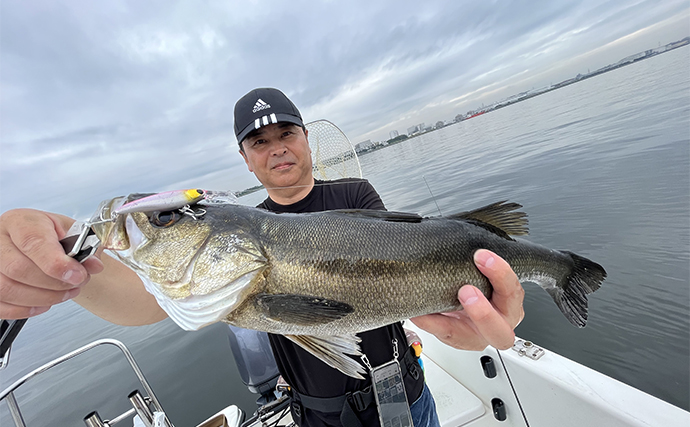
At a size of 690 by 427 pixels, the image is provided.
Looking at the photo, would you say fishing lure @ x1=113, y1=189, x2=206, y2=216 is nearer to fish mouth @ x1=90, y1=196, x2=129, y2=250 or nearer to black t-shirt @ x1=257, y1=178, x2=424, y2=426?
fish mouth @ x1=90, y1=196, x2=129, y2=250

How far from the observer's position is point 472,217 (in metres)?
2.19

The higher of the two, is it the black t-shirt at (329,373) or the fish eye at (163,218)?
the fish eye at (163,218)

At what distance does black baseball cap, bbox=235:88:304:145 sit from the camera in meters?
2.88

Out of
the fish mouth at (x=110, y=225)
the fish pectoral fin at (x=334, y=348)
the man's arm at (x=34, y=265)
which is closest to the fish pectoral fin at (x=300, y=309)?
the fish pectoral fin at (x=334, y=348)

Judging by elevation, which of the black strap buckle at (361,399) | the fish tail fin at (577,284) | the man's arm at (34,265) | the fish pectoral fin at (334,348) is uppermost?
the man's arm at (34,265)

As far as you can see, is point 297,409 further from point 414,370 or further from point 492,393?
point 492,393

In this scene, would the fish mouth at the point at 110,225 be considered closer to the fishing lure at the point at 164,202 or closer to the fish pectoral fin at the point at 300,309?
the fishing lure at the point at 164,202

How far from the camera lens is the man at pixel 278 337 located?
4.63ft

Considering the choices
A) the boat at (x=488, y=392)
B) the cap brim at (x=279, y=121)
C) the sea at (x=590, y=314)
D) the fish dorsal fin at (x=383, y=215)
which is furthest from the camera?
the sea at (x=590, y=314)

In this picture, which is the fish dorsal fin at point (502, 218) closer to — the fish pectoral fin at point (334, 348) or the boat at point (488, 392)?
the fish pectoral fin at point (334, 348)

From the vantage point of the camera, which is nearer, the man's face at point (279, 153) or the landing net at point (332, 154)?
the man's face at point (279, 153)

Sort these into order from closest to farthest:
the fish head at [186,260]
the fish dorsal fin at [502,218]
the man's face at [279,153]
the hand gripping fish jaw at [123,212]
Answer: the hand gripping fish jaw at [123,212] → the fish head at [186,260] → the fish dorsal fin at [502,218] → the man's face at [279,153]

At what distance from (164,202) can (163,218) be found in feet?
0.48

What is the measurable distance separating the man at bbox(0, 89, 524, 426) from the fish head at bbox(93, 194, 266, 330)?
0.86ft
